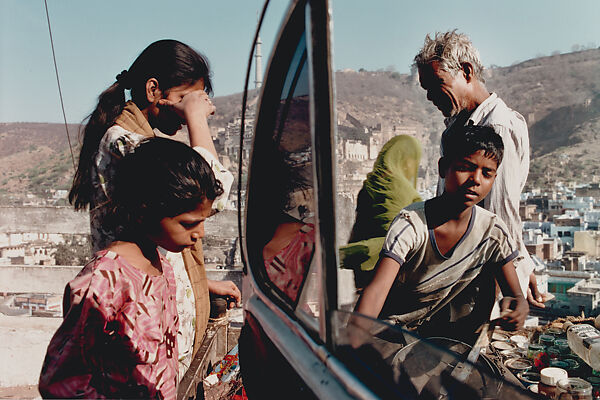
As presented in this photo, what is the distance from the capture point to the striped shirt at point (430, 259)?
1.46 m

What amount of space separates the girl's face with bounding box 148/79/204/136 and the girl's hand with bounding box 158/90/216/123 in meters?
0.01

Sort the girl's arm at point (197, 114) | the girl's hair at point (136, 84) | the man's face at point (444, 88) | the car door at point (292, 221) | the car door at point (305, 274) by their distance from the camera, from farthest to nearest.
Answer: the girl's arm at point (197, 114) → the girl's hair at point (136, 84) → the man's face at point (444, 88) → the car door at point (292, 221) → the car door at point (305, 274)

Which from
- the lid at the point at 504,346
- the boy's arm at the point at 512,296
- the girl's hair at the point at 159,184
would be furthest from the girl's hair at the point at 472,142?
the girl's hair at the point at 159,184

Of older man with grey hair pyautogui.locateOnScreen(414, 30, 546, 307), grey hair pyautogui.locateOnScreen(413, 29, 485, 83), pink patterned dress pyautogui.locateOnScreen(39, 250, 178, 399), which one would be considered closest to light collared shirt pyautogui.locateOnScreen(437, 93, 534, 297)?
older man with grey hair pyautogui.locateOnScreen(414, 30, 546, 307)

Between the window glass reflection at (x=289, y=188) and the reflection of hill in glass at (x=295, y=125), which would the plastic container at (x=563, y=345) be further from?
the reflection of hill in glass at (x=295, y=125)

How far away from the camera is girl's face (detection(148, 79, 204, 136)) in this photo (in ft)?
7.53

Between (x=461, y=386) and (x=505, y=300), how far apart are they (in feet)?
2.30

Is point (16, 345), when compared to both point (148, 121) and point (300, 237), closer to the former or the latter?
point (148, 121)

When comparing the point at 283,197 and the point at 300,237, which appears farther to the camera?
the point at 283,197

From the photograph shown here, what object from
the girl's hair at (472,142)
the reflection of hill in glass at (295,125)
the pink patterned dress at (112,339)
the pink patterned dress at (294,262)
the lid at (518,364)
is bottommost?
the lid at (518,364)

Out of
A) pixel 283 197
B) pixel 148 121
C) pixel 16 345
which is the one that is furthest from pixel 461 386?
pixel 16 345

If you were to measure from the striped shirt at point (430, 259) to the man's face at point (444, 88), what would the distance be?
0.29 metres

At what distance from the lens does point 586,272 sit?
4.38 feet

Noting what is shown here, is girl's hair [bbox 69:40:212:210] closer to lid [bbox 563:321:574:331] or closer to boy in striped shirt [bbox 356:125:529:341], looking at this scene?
boy in striped shirt [bbox 356:125:529:341]
